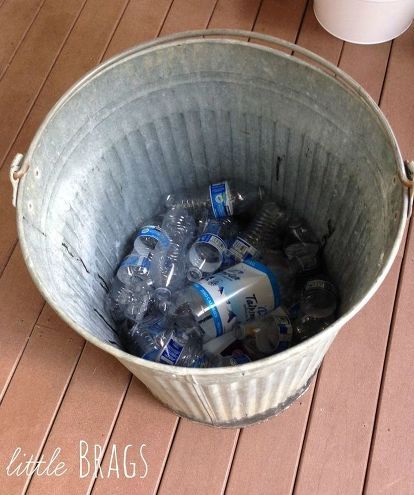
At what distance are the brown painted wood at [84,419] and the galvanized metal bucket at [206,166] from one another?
6.5 inches

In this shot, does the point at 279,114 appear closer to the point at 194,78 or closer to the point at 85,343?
the point at 194,78

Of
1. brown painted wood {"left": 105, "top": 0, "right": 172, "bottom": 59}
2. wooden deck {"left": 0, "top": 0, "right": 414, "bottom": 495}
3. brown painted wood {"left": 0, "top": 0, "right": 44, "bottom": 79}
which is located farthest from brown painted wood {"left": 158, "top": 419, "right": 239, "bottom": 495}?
brown painted wood {"left": 0, "top": 0, "right": 44, "bottom": 79}

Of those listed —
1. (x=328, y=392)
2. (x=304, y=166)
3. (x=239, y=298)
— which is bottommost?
(x=328, y=392)

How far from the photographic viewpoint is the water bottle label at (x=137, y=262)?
41.8 inches

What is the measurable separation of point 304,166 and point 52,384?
26.9 inches

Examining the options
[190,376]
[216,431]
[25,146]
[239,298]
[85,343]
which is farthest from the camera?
[25,146]

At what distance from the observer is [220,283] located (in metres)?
0.98

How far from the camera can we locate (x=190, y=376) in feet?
2.16

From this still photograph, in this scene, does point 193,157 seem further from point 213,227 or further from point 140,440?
point 140,440

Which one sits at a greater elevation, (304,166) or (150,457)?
(304,166)

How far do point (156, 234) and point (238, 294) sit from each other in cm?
23

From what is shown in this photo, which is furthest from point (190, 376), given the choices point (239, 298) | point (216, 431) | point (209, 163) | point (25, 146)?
point (25, 146)

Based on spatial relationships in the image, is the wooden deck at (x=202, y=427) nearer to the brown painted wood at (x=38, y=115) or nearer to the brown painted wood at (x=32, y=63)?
the brown painted wood at (x=38, y=115)

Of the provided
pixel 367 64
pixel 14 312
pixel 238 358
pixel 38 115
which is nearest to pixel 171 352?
pixel 238 358
